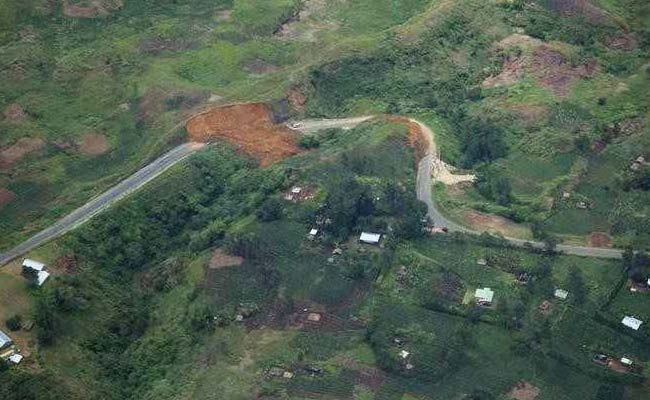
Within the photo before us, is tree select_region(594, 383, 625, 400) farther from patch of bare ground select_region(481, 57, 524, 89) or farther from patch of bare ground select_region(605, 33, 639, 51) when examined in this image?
patch of bare ground select_region(605, 33, 639, 51)

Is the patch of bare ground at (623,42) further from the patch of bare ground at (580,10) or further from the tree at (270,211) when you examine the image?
the tree at (270,211)

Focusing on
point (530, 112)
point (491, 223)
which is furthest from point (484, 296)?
point (530, 112)

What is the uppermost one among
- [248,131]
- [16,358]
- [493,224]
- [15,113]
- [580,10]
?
[15,113]

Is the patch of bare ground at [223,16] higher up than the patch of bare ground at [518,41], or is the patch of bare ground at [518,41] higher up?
the patch of bare ground at [223,16]

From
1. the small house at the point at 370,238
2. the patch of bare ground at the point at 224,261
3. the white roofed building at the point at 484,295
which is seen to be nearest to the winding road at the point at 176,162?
the small house at the point at 370,238

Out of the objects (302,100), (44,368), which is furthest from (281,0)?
(44,368)

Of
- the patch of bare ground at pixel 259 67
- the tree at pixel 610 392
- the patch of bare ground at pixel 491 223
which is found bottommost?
the tree at pixel 610 392

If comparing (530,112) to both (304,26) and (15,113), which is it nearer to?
(304,26)
